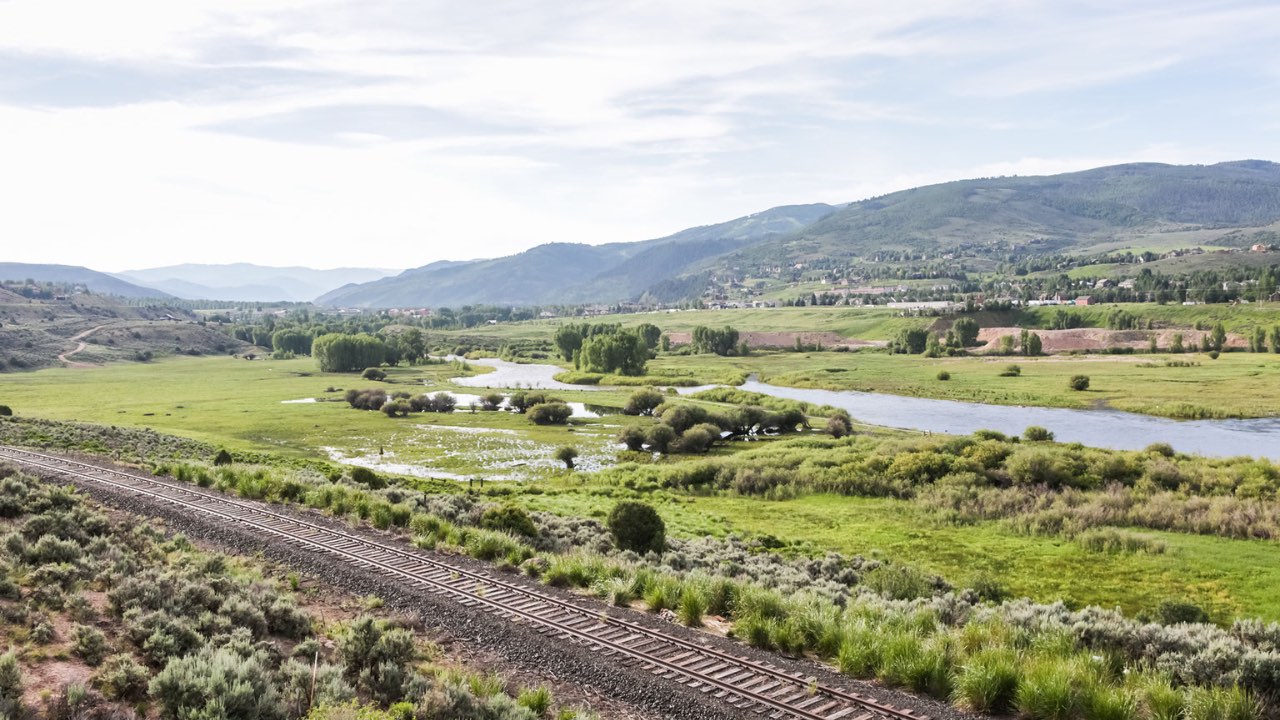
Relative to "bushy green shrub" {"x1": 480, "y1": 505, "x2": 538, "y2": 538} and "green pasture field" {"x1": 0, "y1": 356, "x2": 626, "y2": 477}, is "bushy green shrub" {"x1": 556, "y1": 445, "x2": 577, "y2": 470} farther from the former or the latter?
"bushy green shrub" {"x1": 480, "y1": 505, "x2": 538, "y2": 538}

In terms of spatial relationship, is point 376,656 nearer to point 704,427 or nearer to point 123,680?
point 123,680

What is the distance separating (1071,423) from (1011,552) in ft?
181

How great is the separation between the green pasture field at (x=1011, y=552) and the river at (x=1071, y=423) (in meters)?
35.0

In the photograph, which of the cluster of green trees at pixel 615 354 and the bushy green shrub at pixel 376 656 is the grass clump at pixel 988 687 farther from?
the cluster of green trees at pixel 615 354

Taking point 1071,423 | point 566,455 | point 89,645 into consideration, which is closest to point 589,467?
point 566,455

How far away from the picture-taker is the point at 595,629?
745 inches

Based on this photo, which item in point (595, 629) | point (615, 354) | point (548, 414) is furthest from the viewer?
point (615, 354)

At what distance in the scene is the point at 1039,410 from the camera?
306ft

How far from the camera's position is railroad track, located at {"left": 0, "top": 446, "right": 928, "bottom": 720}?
594 inches

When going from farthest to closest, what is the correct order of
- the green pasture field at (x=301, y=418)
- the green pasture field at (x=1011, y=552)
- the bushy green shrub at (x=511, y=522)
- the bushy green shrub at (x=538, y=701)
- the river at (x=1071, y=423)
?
the green pasture field at (x=301, y=418) < the river at (x=1071, y=423) < the bushy green shrub at (x=511, y=522) < the green pasture field at (x=1011, y=552) < the bushy green shrub at (x=538, y=701)

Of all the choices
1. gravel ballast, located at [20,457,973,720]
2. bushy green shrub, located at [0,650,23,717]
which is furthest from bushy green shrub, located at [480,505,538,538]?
bushy green shrub, located at [0,650,23,717]

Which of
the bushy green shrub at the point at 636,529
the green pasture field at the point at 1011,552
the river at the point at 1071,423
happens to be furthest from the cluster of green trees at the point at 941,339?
the bushy green shrub at the point at 636,529

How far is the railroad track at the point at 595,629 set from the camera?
49.5 feet

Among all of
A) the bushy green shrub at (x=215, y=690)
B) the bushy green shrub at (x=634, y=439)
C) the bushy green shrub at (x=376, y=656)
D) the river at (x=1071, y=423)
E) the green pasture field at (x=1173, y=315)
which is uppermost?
the green pasture field at (x=1173, y=315)
